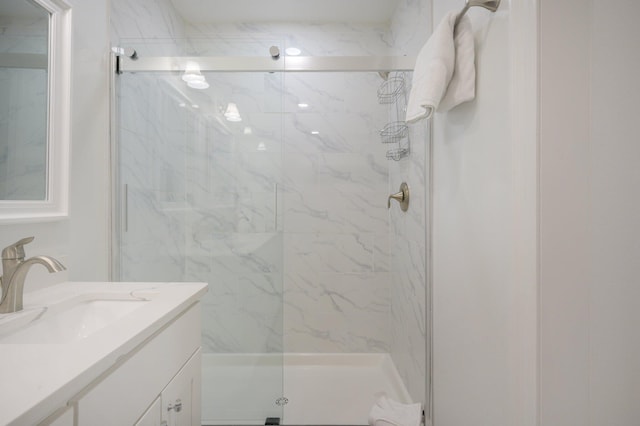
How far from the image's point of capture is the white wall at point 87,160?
54.7 inches

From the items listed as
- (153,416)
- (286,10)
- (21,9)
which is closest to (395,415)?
(153,416)

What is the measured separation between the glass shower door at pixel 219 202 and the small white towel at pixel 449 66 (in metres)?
0.79

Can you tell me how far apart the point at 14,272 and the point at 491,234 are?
1.40 m

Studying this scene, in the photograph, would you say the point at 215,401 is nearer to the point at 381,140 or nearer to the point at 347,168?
the point at 347,168

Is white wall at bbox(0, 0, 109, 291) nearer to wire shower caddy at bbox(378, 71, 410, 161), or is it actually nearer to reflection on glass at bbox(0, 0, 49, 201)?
reflection on glass at bbox(0, 0, 49, 201)

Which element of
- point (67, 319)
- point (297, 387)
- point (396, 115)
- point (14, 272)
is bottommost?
point (297, 387)

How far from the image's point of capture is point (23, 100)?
111 cm

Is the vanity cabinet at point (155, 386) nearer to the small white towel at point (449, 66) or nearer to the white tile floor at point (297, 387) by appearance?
the white tile floor at point (297, 387)

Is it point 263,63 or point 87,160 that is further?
point 263,63

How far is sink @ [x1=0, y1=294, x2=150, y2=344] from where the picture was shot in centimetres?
88

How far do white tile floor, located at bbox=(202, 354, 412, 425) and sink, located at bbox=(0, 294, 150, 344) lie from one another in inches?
26.9

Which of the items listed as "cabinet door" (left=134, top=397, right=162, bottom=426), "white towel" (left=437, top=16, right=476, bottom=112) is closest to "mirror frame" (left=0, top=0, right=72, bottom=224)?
"cabinet door" (left=134, top=397, right=162, bottom=426)

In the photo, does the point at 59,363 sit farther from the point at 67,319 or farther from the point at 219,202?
the point at 219,202

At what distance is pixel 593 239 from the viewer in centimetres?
82
